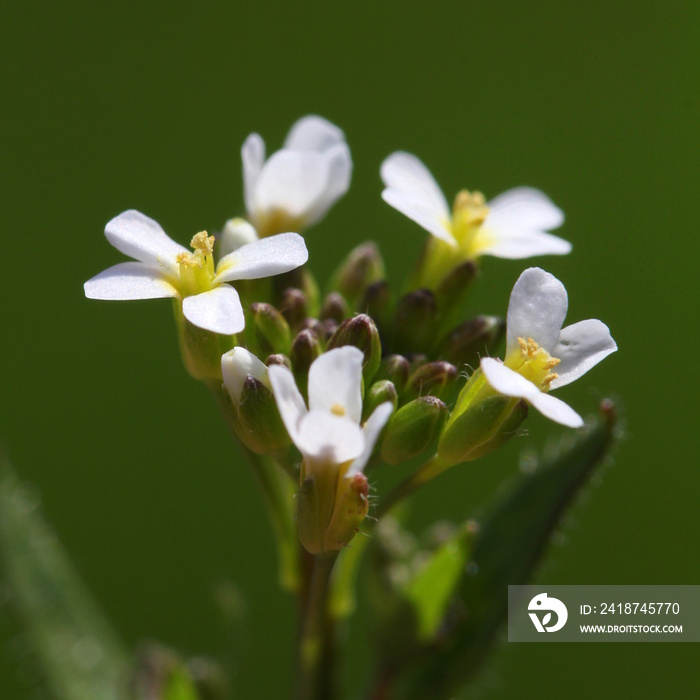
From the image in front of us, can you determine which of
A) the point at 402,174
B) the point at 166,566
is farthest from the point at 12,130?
the point at 402,174

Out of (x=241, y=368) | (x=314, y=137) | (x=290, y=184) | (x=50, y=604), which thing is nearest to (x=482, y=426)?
(x=241, y=368)

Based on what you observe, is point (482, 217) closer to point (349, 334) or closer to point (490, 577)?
point (349, 334)

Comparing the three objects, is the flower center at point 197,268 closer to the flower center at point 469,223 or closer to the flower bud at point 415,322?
the flower bud at point 415,322

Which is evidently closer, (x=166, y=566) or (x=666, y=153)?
(x=166, y=566)

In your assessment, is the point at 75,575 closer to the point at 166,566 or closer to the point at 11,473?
the point at 11,473

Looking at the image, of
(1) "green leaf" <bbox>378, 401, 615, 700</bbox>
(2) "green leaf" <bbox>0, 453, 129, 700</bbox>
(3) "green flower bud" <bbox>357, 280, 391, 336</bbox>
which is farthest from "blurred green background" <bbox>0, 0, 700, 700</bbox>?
(3) "green flower bud" <bbox>357, 280, 391, 336</bbox>

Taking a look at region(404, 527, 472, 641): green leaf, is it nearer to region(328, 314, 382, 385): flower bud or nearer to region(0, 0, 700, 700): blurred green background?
region(328, 314, 382, 385): flower bud

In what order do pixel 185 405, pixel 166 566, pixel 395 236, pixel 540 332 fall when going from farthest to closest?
pixel 395 236 < pixel 185 405 < pixel 166 566 < pixel 540 332
